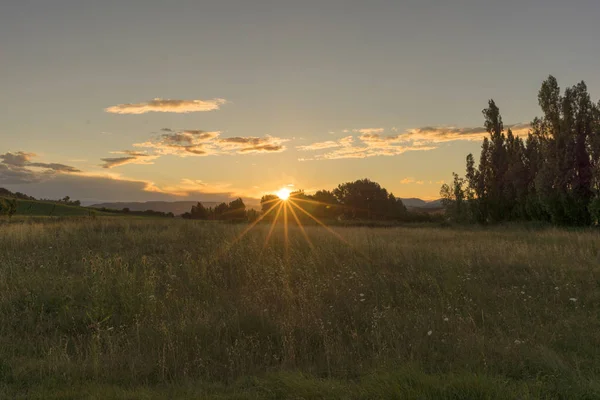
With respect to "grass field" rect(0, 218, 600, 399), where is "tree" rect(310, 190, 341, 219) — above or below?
above

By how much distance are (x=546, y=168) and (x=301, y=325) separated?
42.3 m

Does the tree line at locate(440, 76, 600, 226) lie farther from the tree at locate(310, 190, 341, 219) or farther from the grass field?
the grass field

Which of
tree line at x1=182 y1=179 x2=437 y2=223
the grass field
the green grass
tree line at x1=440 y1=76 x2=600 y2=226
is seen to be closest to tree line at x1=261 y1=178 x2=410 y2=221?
tree line at x1=182 y1=179 x2=437 y2=223

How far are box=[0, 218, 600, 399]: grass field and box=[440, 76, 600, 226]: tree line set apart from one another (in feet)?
106

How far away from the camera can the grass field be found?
4.55 metres

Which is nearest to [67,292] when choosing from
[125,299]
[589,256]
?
[125,299]

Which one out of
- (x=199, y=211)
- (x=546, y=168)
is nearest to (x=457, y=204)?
(x=546, y=168)

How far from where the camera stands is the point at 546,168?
130 ft

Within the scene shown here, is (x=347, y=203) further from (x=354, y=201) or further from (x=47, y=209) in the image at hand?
(x=47, y=209)

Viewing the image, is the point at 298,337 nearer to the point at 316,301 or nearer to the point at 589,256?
the point at 316,301

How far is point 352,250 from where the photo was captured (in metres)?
12.5

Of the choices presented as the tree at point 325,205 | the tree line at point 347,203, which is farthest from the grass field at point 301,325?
the tree line at point 347,203

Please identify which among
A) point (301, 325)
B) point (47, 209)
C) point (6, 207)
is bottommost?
point (301, 325)

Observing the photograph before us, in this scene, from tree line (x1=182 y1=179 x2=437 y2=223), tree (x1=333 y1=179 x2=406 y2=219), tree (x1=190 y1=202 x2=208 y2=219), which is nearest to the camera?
tree (x1=190 y1=202 x2=208 y2=219)
